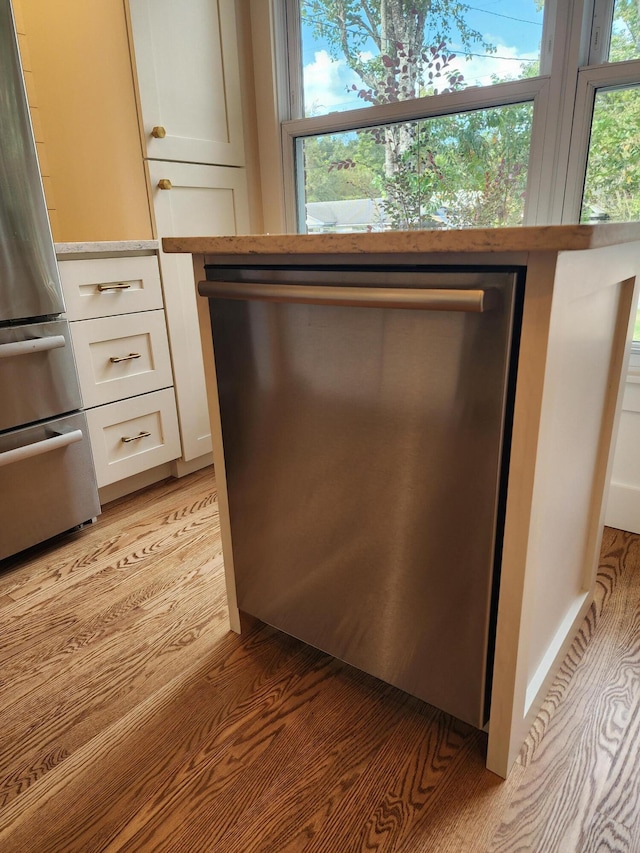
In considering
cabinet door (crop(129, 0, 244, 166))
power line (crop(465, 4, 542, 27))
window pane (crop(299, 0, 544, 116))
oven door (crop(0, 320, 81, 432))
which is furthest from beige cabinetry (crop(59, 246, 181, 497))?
power line (crop(465, 4, 542, 27))

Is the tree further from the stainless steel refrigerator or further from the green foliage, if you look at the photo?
the stainless steel refrigerator

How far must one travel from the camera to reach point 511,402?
79 centimetres

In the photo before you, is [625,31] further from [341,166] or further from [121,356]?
[121,356]

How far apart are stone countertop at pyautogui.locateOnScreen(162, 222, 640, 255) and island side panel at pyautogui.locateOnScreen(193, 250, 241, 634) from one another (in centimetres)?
12

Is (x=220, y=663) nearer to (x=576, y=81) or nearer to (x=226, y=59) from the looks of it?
(x=576, y=81)

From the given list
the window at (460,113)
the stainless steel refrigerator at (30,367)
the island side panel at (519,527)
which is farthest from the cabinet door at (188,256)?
the island side panel at (519,527)

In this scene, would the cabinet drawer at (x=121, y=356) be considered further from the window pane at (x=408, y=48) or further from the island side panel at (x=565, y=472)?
the island side panel at (x=565, y=472)

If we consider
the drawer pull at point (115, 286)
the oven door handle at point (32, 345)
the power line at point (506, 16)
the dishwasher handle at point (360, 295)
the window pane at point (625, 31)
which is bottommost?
the oven door handle at point (32, 345)

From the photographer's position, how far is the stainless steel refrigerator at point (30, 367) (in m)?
1.44

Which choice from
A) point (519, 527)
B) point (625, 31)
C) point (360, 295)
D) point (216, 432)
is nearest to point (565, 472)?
point (519, 527)

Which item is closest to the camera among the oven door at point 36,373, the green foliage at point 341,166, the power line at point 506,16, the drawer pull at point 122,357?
the oven door at point 36,373

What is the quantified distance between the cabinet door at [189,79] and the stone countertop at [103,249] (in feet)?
1.16

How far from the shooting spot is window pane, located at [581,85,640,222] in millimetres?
1572

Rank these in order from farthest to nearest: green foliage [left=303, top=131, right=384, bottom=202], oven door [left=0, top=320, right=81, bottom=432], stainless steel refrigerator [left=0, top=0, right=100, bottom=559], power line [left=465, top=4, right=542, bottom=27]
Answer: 1. green foliage [left=303, top=131, right=384, bottom=202]
2. power line [left=465, top=4, right=542, bottom=27]
3. oven door [left=0, top=320, right=81, bottom=432]
4. stainless steel refrigerator [left=0, top=0, right=100, bottom=559]
